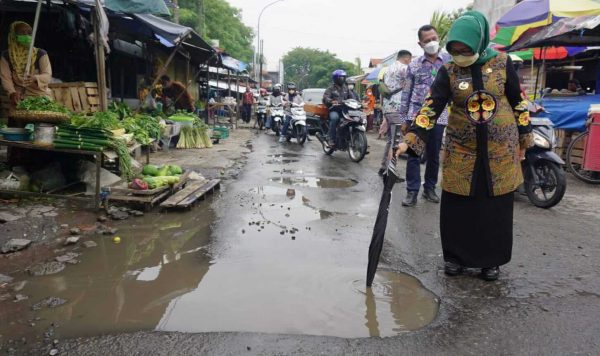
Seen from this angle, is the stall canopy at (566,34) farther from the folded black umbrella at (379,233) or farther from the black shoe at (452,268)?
the folded black umbrella at (379,233)

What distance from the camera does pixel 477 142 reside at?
10.7 ft

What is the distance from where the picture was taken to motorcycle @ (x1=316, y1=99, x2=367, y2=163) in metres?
9.27

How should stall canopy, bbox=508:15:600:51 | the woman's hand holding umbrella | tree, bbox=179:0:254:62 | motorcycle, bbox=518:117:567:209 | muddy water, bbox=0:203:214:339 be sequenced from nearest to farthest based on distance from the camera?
muddy water, bbox=0:203:214:339 → the woman's hand holding umbrella → motorcycle, bbox=518:117:567:209 → stall canopy, bbox=508:15:600:51 → tree, bbox=179:0:254:62

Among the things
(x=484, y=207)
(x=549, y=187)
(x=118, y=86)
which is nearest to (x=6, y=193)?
(x=484, y=207)

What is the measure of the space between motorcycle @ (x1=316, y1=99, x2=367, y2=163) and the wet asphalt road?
3502 mm

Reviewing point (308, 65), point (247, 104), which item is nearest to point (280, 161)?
point (247, 104)

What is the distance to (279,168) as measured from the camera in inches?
337

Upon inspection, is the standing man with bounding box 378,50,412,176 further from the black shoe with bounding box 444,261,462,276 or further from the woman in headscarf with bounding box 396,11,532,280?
the black shoe with bounding box 444,261,462,276

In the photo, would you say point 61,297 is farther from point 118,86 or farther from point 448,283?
point 118,86

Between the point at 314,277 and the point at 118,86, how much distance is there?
10455 millimetres

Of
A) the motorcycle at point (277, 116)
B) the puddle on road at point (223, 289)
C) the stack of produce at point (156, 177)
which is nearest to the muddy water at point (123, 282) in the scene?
the puddle on road at point (223, 289)

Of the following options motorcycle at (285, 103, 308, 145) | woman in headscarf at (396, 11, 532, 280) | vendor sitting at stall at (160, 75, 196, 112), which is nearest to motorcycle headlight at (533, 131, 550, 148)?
woman in headscarf at (396, 11, 532, 280)

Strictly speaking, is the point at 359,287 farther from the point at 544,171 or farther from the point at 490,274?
the point at 544,171

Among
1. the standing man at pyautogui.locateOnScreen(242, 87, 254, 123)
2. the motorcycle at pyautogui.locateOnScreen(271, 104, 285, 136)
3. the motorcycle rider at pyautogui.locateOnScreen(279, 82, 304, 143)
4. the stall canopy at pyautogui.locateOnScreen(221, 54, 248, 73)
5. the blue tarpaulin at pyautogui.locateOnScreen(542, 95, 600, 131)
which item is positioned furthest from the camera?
the standing man at pyautogui.locateOnScreen(242, 87, 254, 123)
